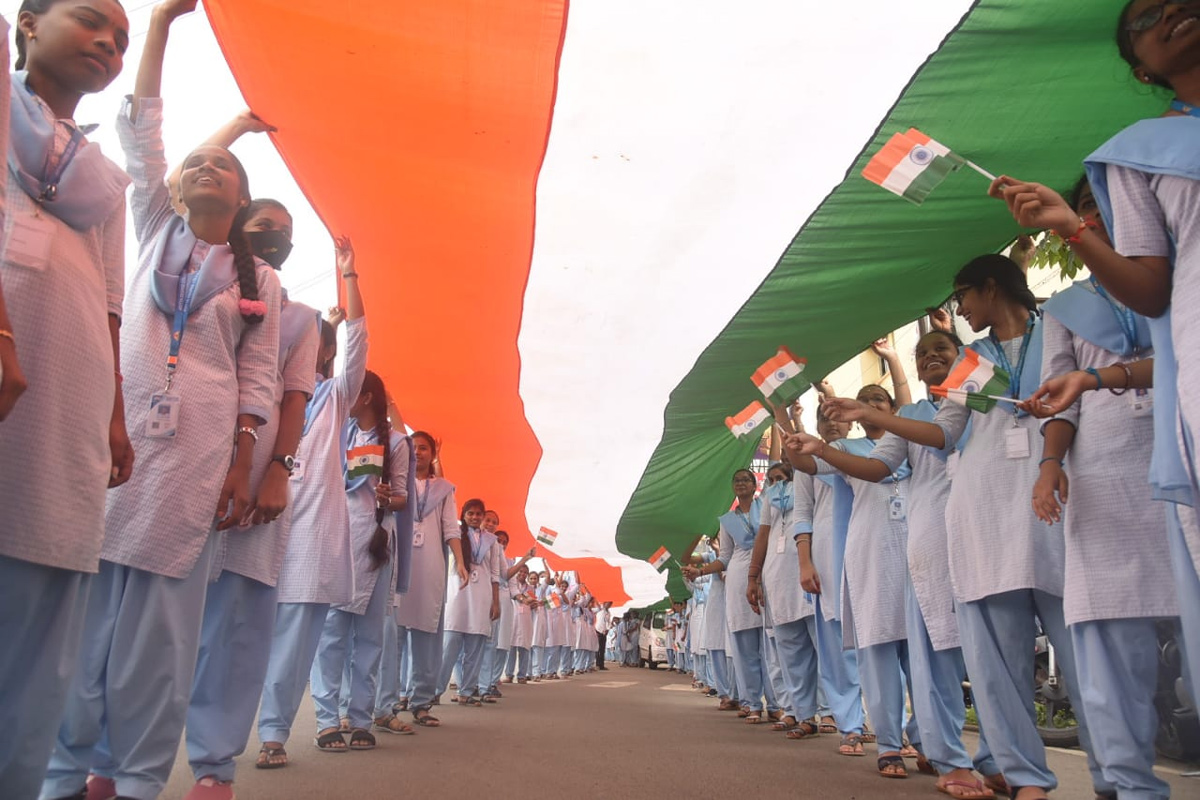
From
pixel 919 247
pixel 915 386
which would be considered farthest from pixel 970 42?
pixel 915 386

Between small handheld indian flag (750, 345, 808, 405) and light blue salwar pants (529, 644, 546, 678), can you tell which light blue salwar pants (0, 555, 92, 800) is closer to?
small handheld indian flag (750, 345, 808, 405)

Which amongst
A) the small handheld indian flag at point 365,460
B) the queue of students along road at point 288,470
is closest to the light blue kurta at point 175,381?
the queue of students along road at point 288,470

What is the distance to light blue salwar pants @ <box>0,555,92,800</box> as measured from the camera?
1439mm

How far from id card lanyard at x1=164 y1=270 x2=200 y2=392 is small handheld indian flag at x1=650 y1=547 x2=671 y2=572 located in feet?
36.7

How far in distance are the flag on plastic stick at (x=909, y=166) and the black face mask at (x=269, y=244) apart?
1.94m

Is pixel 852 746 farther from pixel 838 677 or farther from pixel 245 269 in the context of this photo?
pixel 245 269

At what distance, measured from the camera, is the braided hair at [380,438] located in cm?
441

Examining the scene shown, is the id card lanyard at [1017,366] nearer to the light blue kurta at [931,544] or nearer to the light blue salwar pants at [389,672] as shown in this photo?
the light blue kurta at [931,544]

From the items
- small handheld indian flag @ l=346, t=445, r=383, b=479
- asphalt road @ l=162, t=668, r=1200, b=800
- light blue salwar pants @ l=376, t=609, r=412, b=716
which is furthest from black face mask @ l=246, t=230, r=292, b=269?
light blue salwar pants @ l=376, t=609, r=412, b=716

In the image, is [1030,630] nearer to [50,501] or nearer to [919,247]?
[919,247]

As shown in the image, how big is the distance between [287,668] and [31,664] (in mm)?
2057

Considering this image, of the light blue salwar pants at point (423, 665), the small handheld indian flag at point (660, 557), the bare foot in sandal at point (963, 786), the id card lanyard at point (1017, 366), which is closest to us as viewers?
the id card lanyard at point (1017, 366)

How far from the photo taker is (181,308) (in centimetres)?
225

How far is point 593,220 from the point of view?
455cm
